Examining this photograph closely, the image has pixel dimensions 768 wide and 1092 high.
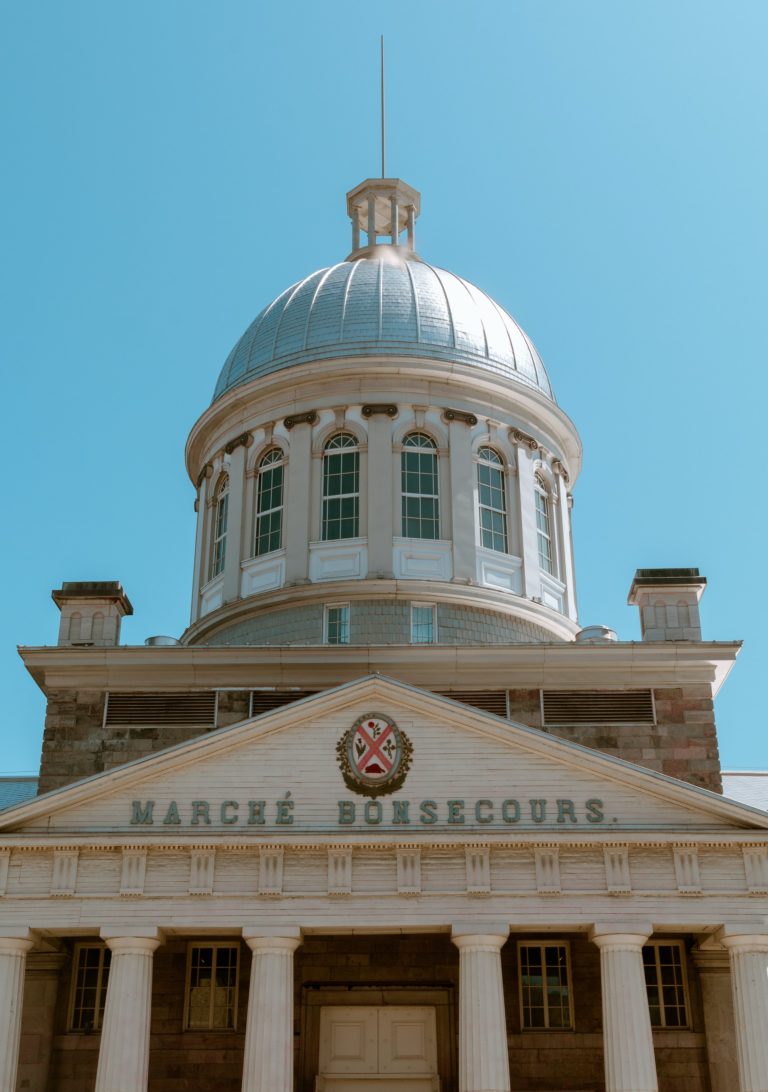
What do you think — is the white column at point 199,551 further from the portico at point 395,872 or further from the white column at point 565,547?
the portico at point 395,872

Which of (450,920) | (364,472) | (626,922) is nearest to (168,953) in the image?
(450,920)

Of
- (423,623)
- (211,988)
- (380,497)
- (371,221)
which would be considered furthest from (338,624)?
(371,221)

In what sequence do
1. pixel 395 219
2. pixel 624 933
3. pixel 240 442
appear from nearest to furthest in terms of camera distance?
pixel 624 933 < pixel 240 442 < pixel 395 219

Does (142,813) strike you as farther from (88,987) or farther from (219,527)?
(219,527)

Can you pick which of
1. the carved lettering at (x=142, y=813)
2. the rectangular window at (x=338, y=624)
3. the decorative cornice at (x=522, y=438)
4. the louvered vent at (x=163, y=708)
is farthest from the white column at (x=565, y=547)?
the carved lettering at (x=142, y=813)

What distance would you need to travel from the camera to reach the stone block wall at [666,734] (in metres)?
29.3

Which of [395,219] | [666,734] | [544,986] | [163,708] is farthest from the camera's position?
[395,219]

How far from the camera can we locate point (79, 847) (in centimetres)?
2459

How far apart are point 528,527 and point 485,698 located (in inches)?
297

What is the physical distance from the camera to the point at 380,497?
35469mm

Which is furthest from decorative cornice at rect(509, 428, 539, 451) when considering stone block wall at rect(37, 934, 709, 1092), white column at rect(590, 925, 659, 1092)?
white column at rect(590, 925, 659, 1092)

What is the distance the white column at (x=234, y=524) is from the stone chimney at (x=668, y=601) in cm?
1036

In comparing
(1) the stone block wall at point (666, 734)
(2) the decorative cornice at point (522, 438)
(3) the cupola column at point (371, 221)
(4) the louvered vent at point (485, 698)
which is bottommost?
(1) the stone block wall at point (666, 734)

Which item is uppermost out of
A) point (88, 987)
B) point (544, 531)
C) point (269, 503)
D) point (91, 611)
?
point (269, 503)
